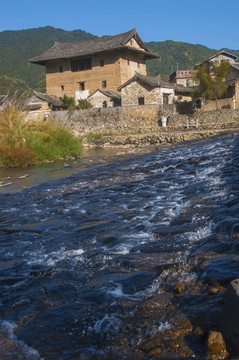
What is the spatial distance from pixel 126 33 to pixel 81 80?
22.7 ft

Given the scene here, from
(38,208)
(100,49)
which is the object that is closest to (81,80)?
(100,49)

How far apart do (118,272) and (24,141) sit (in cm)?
1187

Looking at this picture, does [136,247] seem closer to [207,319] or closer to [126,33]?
[207,319]

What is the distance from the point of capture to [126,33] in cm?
3847

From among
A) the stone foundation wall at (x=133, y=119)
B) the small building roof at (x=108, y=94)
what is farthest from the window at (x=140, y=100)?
the small building roof at (x=108, y=94)

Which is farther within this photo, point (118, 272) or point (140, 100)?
point (140, 100)

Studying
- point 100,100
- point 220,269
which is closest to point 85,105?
point 100,100

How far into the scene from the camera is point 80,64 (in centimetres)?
4012

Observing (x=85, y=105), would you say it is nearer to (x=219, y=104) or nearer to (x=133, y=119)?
(x=133, y=119)

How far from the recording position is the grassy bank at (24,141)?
1484 cm

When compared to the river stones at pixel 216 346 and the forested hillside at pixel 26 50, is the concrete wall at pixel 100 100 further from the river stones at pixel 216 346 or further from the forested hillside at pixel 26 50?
the river stones at pixel 216 346

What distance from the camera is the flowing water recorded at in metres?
2.92

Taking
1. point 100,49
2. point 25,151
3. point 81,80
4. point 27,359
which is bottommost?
point 27,359

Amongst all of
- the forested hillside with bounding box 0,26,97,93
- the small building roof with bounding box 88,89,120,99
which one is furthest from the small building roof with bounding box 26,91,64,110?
the forested hillside with bounding box 0,26,97,93
